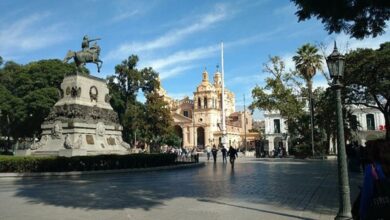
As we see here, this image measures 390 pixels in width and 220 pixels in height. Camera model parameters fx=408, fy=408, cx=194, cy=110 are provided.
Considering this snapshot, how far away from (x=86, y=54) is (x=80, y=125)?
5.52m

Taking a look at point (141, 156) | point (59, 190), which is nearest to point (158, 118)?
point (141, 156)

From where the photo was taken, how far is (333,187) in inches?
557

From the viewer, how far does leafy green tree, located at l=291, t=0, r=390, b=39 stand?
991 cm

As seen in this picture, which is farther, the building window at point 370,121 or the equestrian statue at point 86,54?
the building window at point 370,121

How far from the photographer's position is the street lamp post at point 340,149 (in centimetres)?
762

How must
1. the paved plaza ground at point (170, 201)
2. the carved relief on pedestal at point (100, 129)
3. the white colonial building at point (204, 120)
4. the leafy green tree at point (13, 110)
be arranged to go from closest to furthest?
the paved plaza ground at point (170, 201) < the carved relief on pedestal at point (100, 129) < the leafy green tree at point (13, 110) < the white colonial building at point (204, 120)

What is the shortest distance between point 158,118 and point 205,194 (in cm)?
3614

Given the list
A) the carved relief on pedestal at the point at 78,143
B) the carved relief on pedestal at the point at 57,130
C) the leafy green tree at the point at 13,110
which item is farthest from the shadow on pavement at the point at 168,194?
the leafy green tree at the point at 13,110

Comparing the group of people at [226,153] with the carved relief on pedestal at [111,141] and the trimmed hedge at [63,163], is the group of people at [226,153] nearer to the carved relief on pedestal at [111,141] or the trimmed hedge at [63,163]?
the carved relief on pedestal at [111,141]

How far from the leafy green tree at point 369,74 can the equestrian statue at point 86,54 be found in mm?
18146

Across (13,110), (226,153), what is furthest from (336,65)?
(13,110)

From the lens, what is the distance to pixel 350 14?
1026cm

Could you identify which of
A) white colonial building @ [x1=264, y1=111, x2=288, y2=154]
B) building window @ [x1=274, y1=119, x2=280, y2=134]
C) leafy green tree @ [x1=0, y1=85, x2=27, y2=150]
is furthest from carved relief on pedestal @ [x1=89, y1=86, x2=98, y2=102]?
building window @ [x1=274, y1=119, x2=280, y2=134]

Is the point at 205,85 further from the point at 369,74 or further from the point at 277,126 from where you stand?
the point at 369,74
